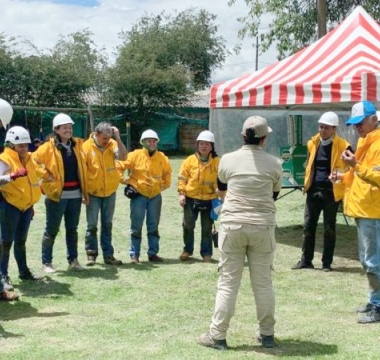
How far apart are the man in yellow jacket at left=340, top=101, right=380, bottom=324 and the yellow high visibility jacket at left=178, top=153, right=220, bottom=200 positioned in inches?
118

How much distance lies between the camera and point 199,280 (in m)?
7.92

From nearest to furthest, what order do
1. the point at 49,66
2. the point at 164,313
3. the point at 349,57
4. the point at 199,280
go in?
the point at 164,313 < the point at 199,280 < the point at 349,57 < the point at 49,66

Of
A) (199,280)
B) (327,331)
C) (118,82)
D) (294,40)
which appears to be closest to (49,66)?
(118,82)

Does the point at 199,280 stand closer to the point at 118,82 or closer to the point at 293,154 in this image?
the point at 293,154

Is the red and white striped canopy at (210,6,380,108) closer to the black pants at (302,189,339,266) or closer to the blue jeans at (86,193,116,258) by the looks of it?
the black pants at (302,189,339,266)

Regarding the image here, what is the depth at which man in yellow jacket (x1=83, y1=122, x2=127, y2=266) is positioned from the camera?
8.43 meters

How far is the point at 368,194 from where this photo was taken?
6.00m

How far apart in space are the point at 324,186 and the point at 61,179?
125 inches

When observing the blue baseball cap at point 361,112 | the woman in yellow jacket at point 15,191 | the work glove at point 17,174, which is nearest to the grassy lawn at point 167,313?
the woman in yellow jacket at point 15,191

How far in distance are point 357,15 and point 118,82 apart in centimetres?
2397

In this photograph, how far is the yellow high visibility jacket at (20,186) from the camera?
7.11 m

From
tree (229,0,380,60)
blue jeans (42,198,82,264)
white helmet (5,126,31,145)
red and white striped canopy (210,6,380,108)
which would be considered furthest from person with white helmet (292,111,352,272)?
→ tree (229,0,380,60)

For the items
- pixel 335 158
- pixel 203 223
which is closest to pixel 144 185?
pixel 203 223

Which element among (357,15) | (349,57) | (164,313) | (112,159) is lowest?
(164,313)
